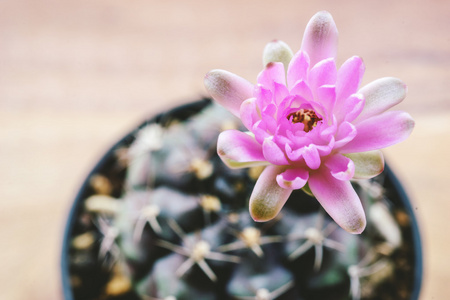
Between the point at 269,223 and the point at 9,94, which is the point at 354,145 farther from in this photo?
the point at 9,94

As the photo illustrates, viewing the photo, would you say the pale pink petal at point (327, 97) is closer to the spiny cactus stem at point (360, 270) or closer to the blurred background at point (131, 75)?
the spiny cactus stem at point (360, 270)

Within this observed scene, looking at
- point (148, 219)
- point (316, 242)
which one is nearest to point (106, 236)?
point (148, 219)

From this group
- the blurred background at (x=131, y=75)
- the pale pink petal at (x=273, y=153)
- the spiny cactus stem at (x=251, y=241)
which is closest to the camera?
the pale pink petal at (x=273, y=153)

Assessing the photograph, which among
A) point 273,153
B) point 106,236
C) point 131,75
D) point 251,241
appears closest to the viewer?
point 273,153

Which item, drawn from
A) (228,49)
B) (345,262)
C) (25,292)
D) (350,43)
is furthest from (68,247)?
(350,43)

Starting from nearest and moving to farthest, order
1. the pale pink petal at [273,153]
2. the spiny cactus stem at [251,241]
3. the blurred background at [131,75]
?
the pale pink petal at [273,153] < the spiny cactus stem at [251,241] < the blurred background at [131,75]

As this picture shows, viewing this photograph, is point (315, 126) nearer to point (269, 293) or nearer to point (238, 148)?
point (238, 148)

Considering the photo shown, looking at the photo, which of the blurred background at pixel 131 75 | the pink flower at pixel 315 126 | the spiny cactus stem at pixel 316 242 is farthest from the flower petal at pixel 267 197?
the blurred background at pixel 131 75
